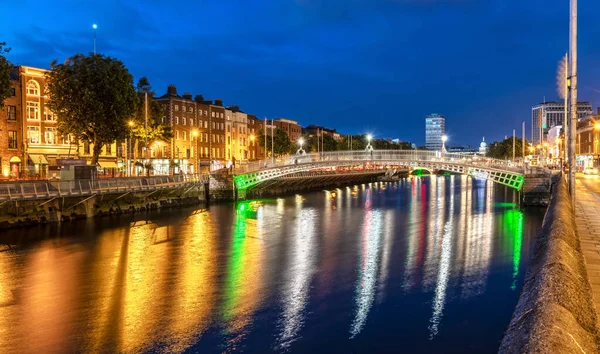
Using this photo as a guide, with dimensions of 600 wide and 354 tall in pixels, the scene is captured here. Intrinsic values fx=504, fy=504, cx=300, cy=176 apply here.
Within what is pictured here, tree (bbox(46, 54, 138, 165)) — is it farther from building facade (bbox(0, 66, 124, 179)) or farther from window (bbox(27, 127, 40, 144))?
window (bbox(27, 127, 40, 144))

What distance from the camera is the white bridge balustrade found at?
104ft

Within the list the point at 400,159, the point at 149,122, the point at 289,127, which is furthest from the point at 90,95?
the point at 289,127

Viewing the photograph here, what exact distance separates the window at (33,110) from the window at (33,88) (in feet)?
3.60

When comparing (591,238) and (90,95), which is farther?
(90,95)

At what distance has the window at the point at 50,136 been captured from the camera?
56.0 meters

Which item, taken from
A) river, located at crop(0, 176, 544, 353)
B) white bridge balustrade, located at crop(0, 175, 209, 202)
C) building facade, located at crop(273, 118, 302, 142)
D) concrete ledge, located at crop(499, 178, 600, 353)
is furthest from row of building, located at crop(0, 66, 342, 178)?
concrete ledge, located at crop(499, 178, 600, 353)

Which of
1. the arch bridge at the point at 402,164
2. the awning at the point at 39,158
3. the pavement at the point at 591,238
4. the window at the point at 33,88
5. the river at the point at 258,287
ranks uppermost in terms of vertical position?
the window at the point at 33,88

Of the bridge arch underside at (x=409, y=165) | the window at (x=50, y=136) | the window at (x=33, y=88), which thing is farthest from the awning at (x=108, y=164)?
the bridge arch underside at (x=409, y=165)

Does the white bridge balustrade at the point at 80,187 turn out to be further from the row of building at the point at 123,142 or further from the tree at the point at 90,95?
the row of building at the point at 123,142

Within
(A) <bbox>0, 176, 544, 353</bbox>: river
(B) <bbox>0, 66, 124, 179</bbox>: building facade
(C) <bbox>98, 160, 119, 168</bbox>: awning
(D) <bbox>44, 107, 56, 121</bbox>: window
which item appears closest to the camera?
(A) <bbox>0, 176, 544, 353</bbox>: river

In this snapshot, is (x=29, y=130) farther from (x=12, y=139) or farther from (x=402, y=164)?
(x=402, y=164)

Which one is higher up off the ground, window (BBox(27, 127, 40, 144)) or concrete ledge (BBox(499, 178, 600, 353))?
window (BBox(27, 127, 40, 144))

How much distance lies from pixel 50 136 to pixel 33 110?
329 cm

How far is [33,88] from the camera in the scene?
2164 inches
